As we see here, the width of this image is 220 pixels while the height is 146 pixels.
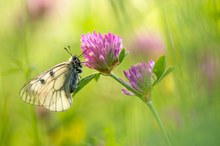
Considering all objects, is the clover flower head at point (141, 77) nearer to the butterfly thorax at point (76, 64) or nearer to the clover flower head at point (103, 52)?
the clover flower head at point (103, 52)

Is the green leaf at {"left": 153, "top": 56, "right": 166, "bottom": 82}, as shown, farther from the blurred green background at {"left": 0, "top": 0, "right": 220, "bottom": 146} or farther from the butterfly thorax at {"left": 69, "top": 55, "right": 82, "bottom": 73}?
the butterfly thorax at {"left": 69, "top": 55, "right": 82, "bottom": 73}

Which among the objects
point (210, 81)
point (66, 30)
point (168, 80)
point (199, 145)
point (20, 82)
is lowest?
point (199, 145)

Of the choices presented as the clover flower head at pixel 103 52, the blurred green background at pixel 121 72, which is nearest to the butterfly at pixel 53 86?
the blurred green background at pixel 121 72

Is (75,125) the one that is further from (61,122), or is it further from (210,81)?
(210,81)

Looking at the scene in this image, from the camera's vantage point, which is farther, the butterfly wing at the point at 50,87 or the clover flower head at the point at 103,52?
the butterfly wing at the point at 50,87

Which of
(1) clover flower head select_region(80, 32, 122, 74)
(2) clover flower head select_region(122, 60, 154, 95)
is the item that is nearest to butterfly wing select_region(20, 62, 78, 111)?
(1) clover flower head select_region(80, 32, 122, 74)

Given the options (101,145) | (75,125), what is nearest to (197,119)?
(101,145)

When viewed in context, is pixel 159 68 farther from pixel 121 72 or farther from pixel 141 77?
pixel 121 72
